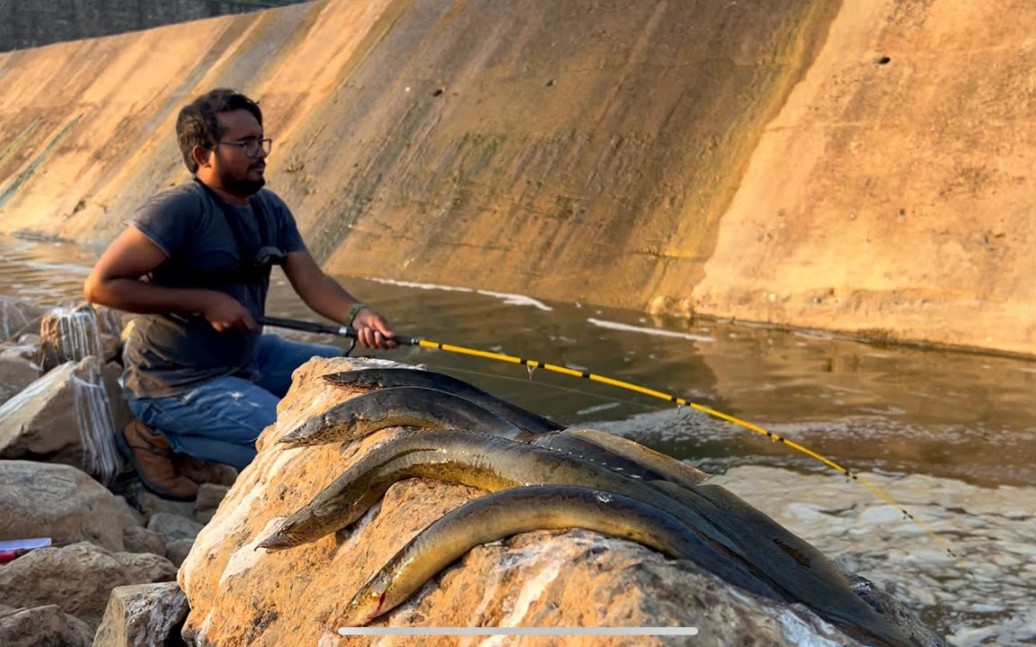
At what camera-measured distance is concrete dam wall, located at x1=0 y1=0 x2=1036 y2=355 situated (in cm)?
952

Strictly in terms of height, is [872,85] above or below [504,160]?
above

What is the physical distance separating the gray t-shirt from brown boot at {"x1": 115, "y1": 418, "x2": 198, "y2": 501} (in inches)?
11.8

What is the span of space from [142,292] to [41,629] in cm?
163

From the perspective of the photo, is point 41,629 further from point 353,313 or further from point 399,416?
point 353,313

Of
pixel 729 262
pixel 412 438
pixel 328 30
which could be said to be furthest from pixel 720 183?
pixel 328 30

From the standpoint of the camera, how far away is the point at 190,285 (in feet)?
16.0

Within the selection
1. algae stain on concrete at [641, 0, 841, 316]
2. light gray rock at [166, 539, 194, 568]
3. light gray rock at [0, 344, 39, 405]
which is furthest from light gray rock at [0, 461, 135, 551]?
algae stain on concrete at [641, 0, 841, 316]

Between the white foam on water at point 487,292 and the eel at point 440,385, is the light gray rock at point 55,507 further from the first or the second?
the white foam on water at point 487,292

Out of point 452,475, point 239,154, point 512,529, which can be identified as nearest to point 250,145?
point 239,154

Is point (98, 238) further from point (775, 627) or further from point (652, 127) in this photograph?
point (775, 627)

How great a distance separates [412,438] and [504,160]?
35.9 ft

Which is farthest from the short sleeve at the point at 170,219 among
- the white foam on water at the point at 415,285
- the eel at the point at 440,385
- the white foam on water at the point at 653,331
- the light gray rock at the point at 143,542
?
the white foam on water at the point at 415,285

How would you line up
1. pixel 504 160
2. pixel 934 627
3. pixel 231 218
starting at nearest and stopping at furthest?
pixel 934 627, pixel 231 218, pixel 504 160

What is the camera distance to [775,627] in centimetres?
207
